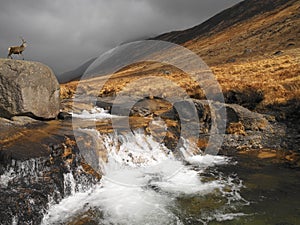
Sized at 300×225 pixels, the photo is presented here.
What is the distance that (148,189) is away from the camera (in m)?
13.9

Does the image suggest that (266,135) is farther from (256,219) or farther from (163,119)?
(256,219)

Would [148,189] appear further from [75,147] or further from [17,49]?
[17,49]

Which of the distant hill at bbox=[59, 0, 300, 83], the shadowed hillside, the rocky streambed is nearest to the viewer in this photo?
the rocky streambed

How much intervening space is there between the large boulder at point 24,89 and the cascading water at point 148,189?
12.6 feet

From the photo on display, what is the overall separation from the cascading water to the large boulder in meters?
3.85

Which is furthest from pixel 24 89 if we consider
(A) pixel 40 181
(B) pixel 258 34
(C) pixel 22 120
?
(B) pixel 258 34

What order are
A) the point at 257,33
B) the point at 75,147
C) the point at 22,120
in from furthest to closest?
the point at 257,33 → the point at 22,120 → the point at 75,147

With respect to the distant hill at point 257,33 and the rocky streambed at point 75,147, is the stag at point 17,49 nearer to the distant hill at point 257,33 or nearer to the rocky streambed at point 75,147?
the rocky streambed at point 75,147

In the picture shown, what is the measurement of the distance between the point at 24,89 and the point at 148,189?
9.50 meters

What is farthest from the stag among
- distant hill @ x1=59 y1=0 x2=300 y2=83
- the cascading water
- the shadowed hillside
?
distant hill @ x1=59 y1=0 x2=300 y2=83

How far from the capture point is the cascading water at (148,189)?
11094mm

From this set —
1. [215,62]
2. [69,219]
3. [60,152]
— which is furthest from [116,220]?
[215,62]

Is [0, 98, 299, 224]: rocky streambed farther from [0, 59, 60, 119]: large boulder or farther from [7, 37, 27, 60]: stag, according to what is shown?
[7, 37, 27, 60]: stag

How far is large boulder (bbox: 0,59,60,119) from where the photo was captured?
17.4 meters
